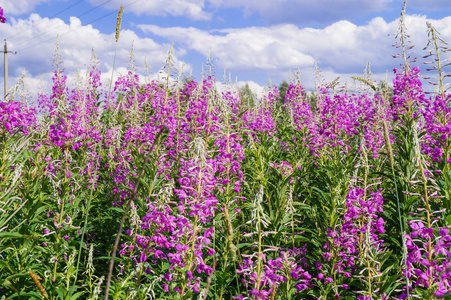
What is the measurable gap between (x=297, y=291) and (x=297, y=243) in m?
0.83

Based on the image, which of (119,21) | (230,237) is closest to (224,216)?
(230,237)

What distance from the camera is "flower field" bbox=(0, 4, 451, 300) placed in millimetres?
3428

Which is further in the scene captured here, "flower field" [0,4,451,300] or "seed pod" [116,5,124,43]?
"seed pod" [116,5,124,43]

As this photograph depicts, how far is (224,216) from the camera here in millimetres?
2811

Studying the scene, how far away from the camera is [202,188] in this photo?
351 cm

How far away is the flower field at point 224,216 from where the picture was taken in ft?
11.2

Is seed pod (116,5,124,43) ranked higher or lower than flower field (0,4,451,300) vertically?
higher

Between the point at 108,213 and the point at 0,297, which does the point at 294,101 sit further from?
the point at 0,297

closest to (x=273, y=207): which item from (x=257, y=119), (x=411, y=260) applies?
(x=411, y=260)

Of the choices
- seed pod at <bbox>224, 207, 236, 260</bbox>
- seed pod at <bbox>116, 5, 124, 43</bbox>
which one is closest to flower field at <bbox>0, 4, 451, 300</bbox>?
seed pod at <bbox>224, 207, 236, 260</bbox>

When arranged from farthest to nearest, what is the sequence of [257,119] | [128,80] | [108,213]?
[128,80]
[257,119]
[108,213]

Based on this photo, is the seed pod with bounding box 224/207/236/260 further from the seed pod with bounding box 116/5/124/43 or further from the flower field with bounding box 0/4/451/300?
the seed pod with bounding box 116/5/124/43

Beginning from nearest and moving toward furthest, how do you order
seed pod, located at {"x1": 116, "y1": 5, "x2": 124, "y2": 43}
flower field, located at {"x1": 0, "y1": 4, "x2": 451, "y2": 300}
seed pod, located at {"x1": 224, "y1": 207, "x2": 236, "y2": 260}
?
seed pod, located at {"x1": 224, "y1": 207, "x2": 236, "y2": 260} → flower field, located at {"x1": 0, "y1": 4, "x2": 451, "y2": 300} → seed pod, located at {"x1": 116, "y1": 5, "x2": 124, "y2": 43}

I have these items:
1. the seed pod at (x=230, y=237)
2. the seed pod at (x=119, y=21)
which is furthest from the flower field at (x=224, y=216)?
the seed pod at (x=119, y=21)
